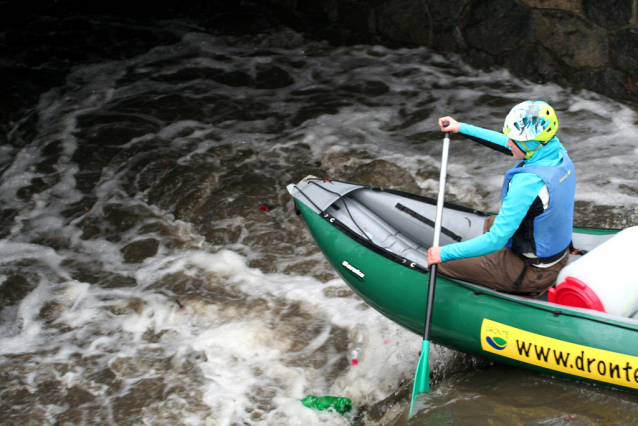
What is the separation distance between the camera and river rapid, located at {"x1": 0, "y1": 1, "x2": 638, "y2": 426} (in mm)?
3242

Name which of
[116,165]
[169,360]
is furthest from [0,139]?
[169,360]

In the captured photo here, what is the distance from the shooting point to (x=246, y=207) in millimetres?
5145

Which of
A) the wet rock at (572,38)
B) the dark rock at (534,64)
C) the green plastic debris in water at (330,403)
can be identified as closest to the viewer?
the green plastic debris in water at (330,403)

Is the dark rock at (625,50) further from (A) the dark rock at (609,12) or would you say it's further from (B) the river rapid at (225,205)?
(B) the river rapid at (225,205)

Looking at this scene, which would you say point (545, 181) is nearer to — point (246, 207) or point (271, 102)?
point (246, 207)

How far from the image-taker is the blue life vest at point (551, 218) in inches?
96.3

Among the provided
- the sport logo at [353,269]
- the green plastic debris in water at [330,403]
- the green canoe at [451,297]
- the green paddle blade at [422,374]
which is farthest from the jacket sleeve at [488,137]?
the green plastic debris in water at [330,403]

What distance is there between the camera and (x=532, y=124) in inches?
94.7

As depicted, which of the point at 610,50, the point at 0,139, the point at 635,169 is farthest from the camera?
the point at 0,139

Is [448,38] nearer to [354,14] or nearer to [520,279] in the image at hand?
[354,14]

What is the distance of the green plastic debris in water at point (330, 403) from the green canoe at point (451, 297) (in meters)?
0.54

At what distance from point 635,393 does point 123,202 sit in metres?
4.53

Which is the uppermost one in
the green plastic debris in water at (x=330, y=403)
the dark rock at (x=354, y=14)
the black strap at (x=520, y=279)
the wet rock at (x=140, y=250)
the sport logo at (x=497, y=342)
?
the dark rock at (x=354, y=14)

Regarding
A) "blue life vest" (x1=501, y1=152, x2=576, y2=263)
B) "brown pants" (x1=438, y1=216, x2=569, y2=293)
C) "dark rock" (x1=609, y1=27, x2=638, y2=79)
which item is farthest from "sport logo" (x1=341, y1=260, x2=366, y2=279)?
"dark rock" (x1=609, y1=27, x2=638, y2=79)
